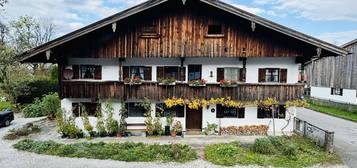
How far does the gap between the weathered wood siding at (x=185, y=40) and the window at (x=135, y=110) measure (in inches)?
149

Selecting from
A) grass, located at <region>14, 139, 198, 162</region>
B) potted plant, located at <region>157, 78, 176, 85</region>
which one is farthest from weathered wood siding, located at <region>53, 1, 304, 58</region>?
grass, located at <region>14, 139, 198, 162</region>

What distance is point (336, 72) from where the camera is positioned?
30141 millimetres

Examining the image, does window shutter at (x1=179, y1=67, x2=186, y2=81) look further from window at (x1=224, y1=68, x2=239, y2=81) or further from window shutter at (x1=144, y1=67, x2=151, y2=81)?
window at (x1=224, y1=68, x2=239, y2=81)

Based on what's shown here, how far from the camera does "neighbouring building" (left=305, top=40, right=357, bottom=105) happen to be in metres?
26.9

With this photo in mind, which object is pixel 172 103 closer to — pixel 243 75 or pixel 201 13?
pixel 243 75

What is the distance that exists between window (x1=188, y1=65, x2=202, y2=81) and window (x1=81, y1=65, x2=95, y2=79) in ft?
23.7

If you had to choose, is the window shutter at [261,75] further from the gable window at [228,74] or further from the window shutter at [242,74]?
the gable window at [228,74]

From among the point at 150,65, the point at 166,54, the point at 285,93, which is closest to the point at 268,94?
the point at 285,93

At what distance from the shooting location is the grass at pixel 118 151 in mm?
11406

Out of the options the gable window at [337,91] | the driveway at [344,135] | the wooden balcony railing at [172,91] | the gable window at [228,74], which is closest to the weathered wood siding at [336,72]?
the gable window at [337,91]

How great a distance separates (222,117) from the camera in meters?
16.1

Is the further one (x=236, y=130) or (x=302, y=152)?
(x=236, y=130)

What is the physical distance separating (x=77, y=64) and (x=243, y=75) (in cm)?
1221

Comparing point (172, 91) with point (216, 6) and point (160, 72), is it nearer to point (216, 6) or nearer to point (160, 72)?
point (160, 72)
